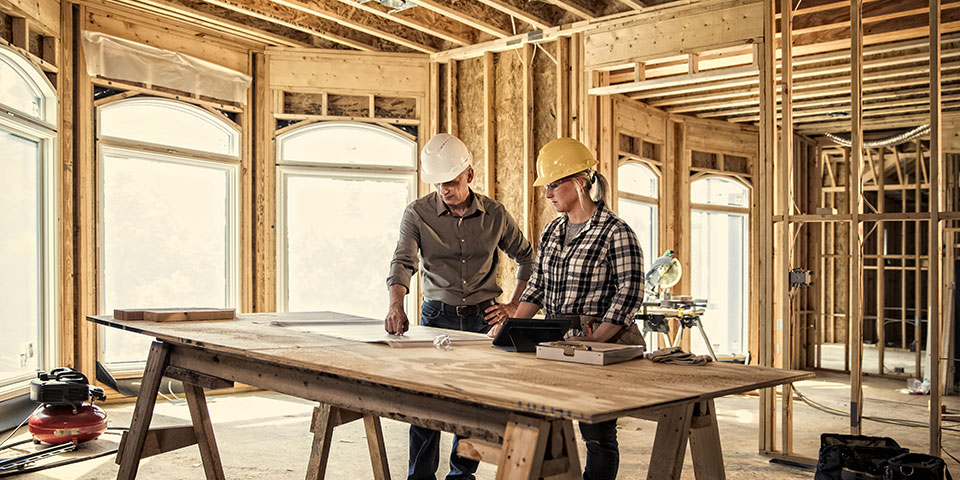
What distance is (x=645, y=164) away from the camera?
8.87 m

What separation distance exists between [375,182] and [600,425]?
5100mm

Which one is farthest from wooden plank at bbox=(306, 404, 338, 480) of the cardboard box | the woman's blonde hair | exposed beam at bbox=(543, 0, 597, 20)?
exposed beam at bbox=(543, 0, 597, 20)

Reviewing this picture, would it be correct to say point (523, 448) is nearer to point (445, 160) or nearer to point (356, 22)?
point (445, 160)

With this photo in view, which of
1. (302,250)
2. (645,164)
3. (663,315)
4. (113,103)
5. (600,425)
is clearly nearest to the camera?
(600,425)

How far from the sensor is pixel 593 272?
10.2 feet

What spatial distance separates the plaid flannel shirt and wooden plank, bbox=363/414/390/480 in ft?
3.00

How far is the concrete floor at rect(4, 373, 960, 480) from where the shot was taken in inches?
181

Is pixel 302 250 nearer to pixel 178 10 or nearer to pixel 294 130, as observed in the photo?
pixel 294 130

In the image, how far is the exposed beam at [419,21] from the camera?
6.42 meters

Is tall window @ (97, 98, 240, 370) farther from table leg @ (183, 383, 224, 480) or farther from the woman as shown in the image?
the woman

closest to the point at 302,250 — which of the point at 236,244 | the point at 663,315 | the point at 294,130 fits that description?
the point at 236,244

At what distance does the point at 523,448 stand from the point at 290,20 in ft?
18.4

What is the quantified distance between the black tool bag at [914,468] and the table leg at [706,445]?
1231 mm

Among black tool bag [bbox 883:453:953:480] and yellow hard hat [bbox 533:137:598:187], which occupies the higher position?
yellow hard hat [bbox 533:137:598:187]
